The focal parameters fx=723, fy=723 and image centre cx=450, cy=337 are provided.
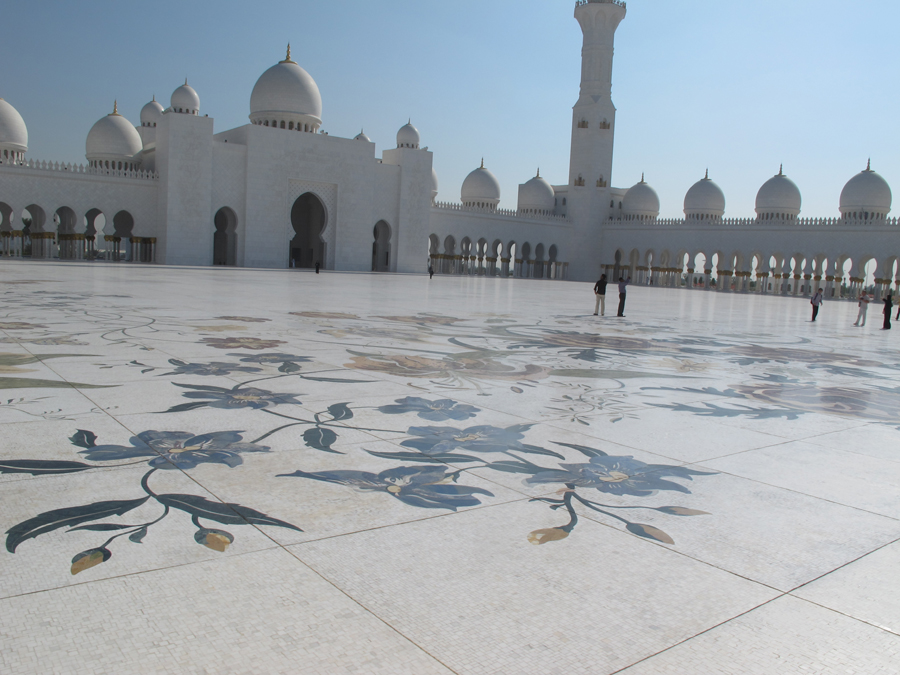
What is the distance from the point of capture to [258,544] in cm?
149

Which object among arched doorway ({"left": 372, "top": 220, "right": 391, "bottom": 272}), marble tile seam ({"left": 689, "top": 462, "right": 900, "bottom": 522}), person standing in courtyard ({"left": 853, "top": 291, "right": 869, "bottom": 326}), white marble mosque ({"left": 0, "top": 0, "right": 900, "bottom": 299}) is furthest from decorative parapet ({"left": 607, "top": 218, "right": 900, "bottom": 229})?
marble tile seam ({"left": 689, "top": 462, "right": 900, "bottom": 522})

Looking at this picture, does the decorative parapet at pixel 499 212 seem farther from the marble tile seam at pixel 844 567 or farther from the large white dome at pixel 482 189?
the marble tile seam at pixel 844 567

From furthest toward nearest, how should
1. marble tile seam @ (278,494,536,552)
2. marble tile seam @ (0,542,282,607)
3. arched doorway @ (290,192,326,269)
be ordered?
arched doorway @ (290,192,326,269), marble tile seam @ (278,494,536,552), marble tile seam @ (0,542,282,607)

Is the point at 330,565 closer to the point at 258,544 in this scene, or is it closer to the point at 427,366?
the point at 258,544

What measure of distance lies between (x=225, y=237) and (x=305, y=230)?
435 centimetres

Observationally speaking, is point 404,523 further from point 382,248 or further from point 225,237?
point 382,248

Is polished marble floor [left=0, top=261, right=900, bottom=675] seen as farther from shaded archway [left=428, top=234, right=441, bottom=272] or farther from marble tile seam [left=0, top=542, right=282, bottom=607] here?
shaded archway [left=428, top=234, right=441, bottom=272]

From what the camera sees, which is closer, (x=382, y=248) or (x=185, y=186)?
(x=185, y=186)

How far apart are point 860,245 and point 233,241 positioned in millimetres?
22292

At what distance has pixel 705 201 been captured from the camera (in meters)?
31.8

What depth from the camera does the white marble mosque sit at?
2261 centimetres

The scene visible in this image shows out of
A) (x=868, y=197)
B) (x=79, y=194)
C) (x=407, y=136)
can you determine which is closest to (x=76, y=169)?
(x=79, y=194)

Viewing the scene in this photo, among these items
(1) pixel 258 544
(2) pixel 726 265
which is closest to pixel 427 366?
(1) pixel 258 544

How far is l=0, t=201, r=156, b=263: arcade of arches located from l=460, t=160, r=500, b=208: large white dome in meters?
15.4
